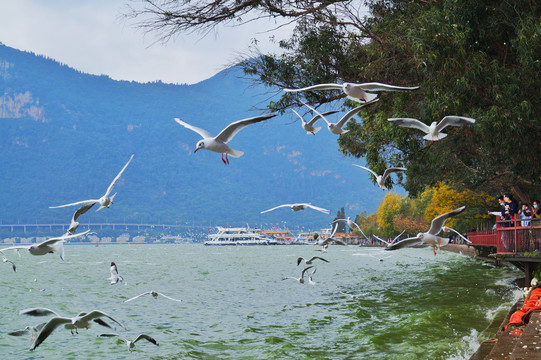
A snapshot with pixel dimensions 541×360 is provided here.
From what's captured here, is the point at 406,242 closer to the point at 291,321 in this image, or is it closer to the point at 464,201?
the point at 291,321

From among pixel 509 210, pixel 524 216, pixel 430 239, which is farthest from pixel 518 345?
pixel 524 216

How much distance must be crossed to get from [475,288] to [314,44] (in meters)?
14.1

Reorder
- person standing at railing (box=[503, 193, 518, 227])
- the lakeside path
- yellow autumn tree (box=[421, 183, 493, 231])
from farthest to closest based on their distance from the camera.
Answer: yellow autumn tree (box=[421, 183, 493, 231]) → person standing at railing (box=[503, 193, 518, 227]) → the lakeside path

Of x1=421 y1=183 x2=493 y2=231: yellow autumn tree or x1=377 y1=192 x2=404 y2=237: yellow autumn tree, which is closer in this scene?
x1=421 y1=183 x2=493 y2=231: yellow autumn tree

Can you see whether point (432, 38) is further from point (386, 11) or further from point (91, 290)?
point (91, 290)

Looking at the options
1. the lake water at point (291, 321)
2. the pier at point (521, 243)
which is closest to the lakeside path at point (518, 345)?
the lake water at point (291, 321)

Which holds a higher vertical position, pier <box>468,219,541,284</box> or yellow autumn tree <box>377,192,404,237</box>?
yellow autumn tree <box>377,192,404,237</box>

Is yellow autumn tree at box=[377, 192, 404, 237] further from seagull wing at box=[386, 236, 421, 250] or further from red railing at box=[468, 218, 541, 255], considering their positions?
seagull wing at box=[386, 236, 421, 250]

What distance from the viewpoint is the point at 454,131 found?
17.5m

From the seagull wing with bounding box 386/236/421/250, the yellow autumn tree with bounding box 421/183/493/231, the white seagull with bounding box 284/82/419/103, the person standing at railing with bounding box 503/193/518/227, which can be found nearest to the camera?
the white seagull with bounding box 284/82/419/103

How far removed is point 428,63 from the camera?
1280 centimetres

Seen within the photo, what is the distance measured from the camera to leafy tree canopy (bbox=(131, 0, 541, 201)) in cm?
1223

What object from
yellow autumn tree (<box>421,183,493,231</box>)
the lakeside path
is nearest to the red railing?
the lakeside path

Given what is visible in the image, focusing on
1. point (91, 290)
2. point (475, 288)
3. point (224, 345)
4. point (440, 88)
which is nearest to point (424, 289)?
point (475, 288)
